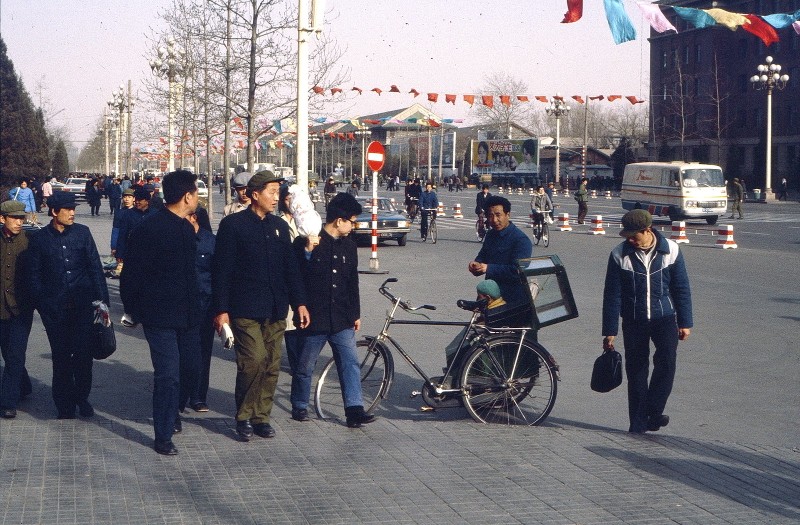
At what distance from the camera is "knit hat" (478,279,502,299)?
7218 millimetres

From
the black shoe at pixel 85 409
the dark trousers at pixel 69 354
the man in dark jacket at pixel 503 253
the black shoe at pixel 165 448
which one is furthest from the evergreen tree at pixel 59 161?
the black shoe at pixel 165 448

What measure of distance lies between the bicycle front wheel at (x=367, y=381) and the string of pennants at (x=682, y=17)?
8.22 meters

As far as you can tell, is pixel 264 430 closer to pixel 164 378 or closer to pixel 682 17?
pixel 164 378

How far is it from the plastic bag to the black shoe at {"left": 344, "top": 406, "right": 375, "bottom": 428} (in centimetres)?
265

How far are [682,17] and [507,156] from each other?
85.7 metres

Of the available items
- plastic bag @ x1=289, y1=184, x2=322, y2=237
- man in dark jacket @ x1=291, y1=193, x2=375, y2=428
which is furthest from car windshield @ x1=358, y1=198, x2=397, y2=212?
man in dark jacket @ x1=291, y1=193, x2=375, y2=428

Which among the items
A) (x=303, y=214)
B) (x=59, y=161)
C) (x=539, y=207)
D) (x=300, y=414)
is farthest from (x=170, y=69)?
(x=59, y=161)

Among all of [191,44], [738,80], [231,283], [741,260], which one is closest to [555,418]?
[231,283]

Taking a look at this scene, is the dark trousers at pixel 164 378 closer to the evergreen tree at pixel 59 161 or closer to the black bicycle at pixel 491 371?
the black bicycle at pixel 491 371

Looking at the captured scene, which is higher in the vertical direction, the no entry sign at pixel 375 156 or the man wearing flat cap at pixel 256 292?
the no entry sign at pixel 375 156

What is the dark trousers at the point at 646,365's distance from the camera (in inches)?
270

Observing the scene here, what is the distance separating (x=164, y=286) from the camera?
6.22 m

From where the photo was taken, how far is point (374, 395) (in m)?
7.39

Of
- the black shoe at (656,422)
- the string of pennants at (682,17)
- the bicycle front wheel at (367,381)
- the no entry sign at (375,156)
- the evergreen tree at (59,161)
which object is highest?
the evergreen tree at (59,161)
